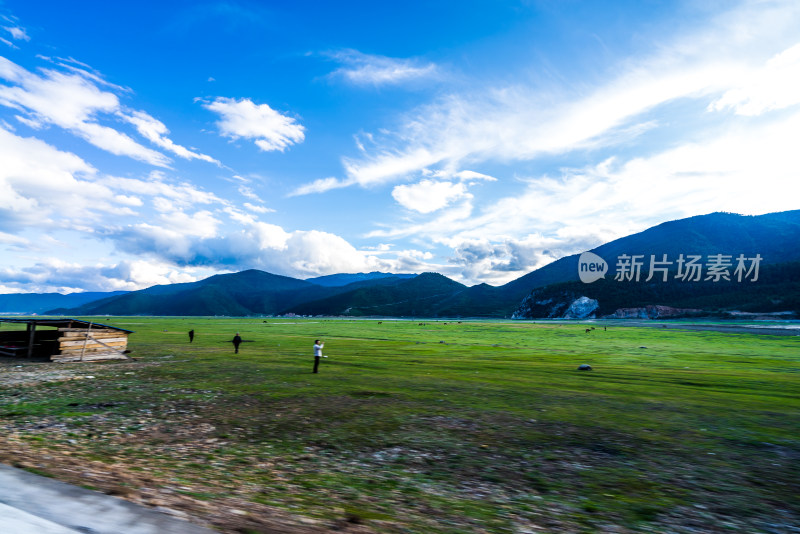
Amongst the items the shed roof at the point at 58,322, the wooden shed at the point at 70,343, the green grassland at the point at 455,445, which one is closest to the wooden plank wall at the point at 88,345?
the wooden shed at the point at 70,343

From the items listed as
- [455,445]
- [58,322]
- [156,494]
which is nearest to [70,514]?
[156,494]

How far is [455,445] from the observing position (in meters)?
10.6

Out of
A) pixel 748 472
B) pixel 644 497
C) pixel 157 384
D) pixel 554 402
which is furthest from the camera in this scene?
pixel 157 384

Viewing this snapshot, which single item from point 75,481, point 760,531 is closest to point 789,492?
point 760,531

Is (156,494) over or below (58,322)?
below

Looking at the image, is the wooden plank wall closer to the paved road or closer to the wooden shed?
the wooden shed

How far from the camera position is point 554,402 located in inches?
640

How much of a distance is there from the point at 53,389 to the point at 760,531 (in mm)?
24631

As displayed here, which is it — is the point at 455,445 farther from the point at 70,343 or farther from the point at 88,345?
the point at 70,343

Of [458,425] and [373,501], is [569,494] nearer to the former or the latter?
[373,501]

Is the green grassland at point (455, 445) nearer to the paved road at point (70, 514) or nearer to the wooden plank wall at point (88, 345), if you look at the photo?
the paved road at point (70, 514)

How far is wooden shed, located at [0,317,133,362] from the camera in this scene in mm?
29719

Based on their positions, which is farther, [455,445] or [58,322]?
[58,322]

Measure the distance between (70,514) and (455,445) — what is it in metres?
8.29
